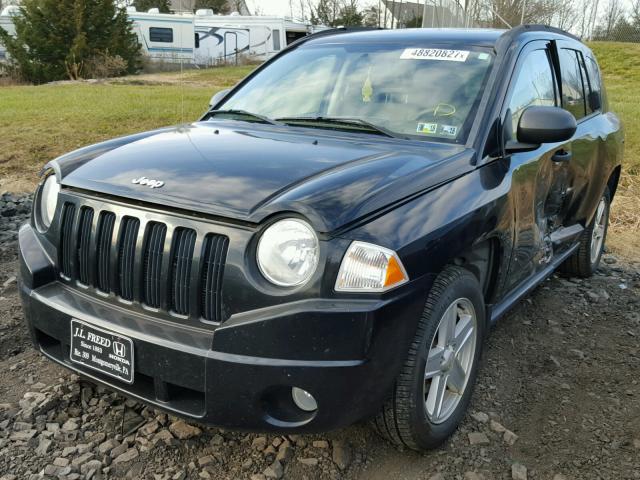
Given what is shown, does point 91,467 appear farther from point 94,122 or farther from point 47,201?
point 94,122

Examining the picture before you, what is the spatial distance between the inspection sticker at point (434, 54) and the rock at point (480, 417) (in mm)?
1865

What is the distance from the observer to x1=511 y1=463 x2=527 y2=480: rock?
8.59 ft

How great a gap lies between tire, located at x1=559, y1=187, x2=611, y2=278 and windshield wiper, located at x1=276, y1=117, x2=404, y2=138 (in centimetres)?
230

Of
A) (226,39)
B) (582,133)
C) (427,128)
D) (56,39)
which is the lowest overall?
(582,133)

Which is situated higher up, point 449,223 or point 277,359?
point 449,223

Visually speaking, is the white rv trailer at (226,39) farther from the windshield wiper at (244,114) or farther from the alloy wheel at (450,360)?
the alloy wheel at (450,360)

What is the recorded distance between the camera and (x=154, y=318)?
2.34 meters

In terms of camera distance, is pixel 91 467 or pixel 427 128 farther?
pixel 427 128

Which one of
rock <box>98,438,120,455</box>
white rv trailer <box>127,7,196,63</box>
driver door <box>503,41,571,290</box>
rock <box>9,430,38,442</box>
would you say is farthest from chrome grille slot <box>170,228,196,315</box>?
white rv trailer <box>127,7,196,63</box>

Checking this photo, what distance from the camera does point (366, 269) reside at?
2146 millimetres

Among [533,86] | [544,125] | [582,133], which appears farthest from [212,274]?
[582,133]

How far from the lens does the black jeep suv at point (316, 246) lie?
215 centimetres

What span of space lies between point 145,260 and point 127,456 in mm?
901

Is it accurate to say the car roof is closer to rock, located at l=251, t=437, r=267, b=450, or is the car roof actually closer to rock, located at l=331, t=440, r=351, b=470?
rock, located at l=331, t=440, r=351, b=470
